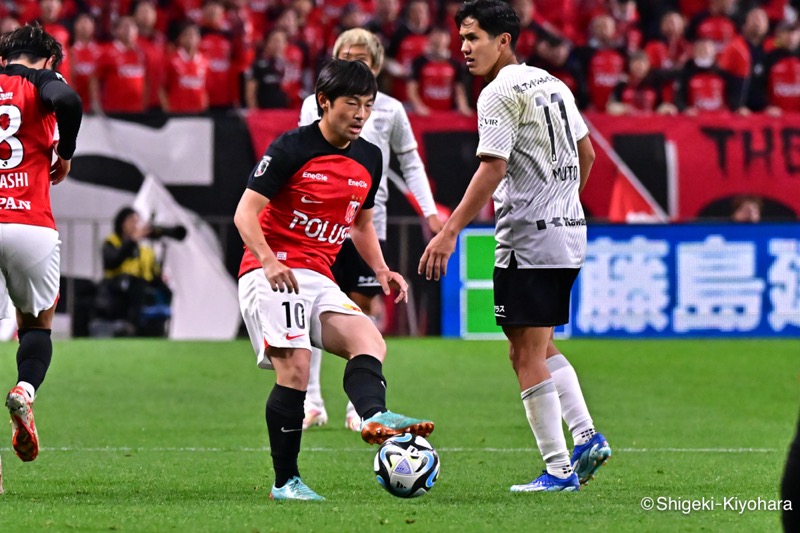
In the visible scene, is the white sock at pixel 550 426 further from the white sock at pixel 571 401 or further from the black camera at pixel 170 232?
the black camera at pixel 170 232

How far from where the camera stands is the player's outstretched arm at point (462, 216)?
6.21 m

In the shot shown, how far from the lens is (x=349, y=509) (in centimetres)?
590

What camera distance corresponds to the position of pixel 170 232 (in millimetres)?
16422

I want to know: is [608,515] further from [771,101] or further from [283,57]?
[771,101]

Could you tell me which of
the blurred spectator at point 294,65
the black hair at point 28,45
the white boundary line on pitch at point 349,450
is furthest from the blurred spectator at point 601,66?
the black hair at point 28,45

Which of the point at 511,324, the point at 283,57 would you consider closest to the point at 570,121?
the point at 511,324

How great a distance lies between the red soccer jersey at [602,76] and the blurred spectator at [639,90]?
0.32 feet

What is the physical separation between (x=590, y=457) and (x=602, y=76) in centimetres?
1272

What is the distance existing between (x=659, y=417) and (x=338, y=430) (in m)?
2.34

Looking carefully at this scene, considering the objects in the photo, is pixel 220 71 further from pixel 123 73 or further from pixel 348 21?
pixel 348 21

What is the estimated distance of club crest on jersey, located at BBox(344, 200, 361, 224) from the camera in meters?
6.38

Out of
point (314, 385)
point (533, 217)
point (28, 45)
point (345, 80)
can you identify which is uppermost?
point (28, 45)

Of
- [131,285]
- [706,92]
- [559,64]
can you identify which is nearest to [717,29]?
[706,92]

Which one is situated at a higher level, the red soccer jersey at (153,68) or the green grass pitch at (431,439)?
the red soccer jersey at (153,68)
